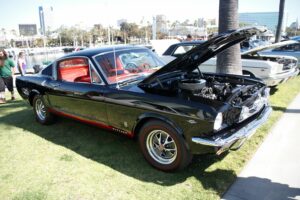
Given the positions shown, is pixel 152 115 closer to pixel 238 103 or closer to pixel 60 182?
pixel 238 103

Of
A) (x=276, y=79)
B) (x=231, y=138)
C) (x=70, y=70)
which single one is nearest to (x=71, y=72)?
(x=70, y=70)

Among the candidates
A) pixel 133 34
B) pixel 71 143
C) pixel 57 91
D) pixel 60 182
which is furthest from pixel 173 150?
pixel 133 34

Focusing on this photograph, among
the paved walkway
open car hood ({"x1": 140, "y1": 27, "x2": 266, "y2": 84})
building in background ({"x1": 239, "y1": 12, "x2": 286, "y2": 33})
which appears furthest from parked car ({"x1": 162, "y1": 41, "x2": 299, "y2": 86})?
building in background ({"x1": 239, "y1": 12, "x2": 286, "y2": 33})

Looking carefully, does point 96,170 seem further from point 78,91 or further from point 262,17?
point 262,17

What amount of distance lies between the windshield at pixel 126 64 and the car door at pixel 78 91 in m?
0.18

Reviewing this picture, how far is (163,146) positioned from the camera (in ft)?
12.0

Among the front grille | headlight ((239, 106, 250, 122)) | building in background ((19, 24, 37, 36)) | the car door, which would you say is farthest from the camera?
building in background ((19, 24, 37, 36))

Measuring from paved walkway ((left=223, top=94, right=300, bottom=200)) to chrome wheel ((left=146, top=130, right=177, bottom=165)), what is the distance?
850 mm

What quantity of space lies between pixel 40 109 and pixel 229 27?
453cm

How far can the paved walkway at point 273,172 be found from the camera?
317 centimetres

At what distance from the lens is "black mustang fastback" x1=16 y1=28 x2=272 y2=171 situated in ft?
10.6

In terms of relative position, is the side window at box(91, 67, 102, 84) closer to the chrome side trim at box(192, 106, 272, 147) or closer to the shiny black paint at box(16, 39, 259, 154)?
the shiny black paint at box(16, 39, 259, 154)

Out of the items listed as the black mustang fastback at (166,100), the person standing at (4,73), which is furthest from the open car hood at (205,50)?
the person standing at (4,73)

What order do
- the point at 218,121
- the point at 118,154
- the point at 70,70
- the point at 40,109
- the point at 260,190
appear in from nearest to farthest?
the point at 218,121
the point at 260,190
the point at 118,154
the point at 70,70
the point at 40,109
